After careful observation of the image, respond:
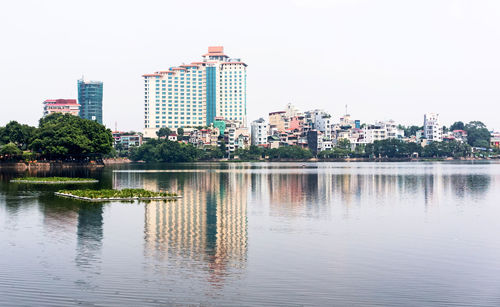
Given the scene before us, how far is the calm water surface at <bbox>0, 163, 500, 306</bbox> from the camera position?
1594 centimetres

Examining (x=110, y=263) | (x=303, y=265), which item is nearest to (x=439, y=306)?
(x=303, y=265)

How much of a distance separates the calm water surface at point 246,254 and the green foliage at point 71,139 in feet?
229

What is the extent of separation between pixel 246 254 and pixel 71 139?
90998 millimetres

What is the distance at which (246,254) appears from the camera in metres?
21.8

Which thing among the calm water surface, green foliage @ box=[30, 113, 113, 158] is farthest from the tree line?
the calm water surface

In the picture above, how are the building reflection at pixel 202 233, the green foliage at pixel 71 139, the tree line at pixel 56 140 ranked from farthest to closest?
the tree line at pixel 56 140 < the green foliage at pixel 71 139 < the building reflection at pixel 202 233

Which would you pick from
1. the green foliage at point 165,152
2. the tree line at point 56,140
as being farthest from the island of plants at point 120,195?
the green foliage at point 165,152

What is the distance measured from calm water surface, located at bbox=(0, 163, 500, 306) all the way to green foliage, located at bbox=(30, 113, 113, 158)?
229 feet

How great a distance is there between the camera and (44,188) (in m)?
53.6

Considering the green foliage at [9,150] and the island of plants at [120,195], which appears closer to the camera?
the island of plants at [120,195]

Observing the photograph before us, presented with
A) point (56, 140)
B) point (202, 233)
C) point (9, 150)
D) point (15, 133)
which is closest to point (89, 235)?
point (202, 233)

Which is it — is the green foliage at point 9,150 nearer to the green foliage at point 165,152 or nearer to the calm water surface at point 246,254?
the calm water surface at point 246,254

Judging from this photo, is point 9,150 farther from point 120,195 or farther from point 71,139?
point 120,195

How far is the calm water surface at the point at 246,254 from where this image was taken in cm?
1594
